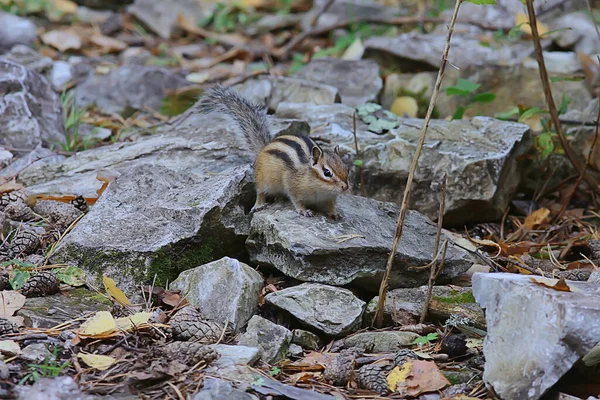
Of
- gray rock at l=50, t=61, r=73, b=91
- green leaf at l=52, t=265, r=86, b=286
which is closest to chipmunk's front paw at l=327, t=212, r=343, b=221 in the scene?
green leaf at l=52, t=265, r=86, b=286

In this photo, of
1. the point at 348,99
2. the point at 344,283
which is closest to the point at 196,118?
the point at 348,99

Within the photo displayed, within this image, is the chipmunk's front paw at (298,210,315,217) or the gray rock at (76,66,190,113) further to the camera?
the gray rock at (76,66,190,113)

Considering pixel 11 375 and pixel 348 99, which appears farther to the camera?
pixel 348 99

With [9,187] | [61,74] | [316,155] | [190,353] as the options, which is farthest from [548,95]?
[61,74]

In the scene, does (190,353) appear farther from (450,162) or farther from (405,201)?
(450,162)

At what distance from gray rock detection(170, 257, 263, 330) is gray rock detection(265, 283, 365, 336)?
0.39ft

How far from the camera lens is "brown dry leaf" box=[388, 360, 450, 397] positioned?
10.8 feet

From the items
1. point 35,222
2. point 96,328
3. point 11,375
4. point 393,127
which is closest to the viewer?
point 11,375

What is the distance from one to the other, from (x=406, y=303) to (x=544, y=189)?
2.29 metres

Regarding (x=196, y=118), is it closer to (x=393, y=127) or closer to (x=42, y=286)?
(x=393, y=127)

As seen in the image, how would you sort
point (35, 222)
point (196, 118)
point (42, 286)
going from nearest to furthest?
point (42, 286), point (35, 222), point (196, 118)

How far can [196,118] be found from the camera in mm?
6141

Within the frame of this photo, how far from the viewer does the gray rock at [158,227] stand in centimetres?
400

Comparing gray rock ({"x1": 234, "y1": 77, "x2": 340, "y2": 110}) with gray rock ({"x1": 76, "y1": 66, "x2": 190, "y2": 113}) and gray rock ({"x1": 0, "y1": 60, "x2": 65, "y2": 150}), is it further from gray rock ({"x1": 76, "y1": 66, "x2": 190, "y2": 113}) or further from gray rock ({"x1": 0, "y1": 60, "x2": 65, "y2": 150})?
gray rock ({"x1": 0, "y1": 60, "x2": 65, "y2": 150})
